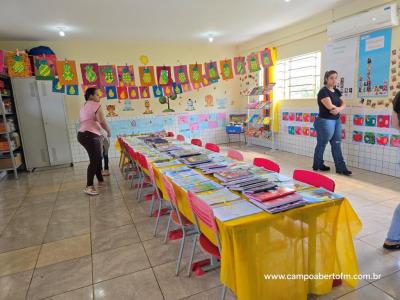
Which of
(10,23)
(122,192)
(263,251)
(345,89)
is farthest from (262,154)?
(10,23)

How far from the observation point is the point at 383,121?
4121 mm

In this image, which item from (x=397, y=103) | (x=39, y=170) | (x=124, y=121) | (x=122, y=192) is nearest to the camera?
(x=397, y=103)

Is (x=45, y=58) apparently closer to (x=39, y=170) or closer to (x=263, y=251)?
(x=39, y=170)

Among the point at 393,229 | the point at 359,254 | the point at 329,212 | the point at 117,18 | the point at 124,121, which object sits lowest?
the point at 359,254

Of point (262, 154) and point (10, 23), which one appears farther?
point (262, 154)

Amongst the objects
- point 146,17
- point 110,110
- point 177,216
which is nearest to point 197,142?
point 177,216

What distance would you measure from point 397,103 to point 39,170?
627cm

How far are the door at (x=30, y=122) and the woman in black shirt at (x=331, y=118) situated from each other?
17.8 ft

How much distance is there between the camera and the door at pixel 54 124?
18.4 feet

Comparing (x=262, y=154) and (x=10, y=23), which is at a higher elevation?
(x=10, y=23)

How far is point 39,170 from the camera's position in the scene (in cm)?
583

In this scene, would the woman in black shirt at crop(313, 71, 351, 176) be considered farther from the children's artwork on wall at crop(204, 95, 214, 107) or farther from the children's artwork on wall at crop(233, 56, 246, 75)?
the children's artwork on wall at crop(204, 95, 214, 107)

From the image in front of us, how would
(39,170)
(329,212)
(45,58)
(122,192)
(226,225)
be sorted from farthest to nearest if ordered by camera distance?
(39,170), (45,58), (122,192), (329,212), (226,225)

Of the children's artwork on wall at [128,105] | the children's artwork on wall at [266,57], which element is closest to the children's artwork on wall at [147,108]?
the children's artwork on wall at [128,105]
